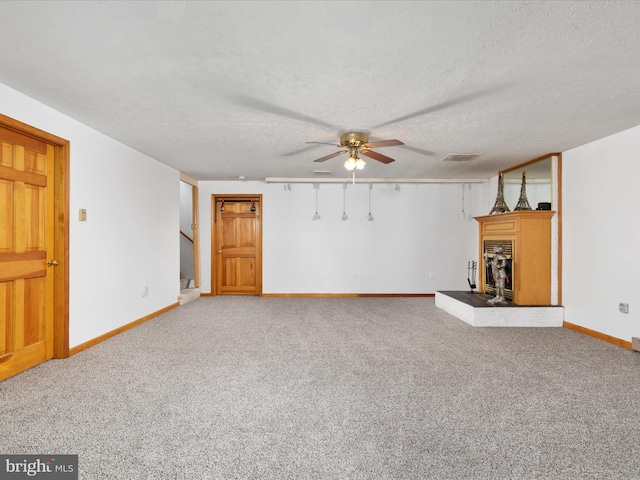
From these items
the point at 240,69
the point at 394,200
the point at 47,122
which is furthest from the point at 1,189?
the point at 394,200

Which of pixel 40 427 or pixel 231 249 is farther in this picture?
pixel 231 249

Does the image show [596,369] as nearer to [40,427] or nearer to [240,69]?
[240,69]

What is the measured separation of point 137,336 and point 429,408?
325 centimetres

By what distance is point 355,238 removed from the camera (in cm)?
670

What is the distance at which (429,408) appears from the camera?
2.18 m

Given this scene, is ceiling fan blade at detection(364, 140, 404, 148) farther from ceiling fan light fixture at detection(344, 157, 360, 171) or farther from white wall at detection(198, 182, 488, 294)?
white wall at detection(198, 182, 488, 294)

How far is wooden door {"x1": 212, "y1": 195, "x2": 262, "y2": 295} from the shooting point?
6777 millimetres

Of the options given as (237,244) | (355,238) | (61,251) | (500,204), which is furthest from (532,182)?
(61,251)

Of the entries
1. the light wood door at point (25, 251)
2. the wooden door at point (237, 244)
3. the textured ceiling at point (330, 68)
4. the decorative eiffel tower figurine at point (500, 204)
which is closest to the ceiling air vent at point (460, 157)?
the textured ceiling at point (330, 68)

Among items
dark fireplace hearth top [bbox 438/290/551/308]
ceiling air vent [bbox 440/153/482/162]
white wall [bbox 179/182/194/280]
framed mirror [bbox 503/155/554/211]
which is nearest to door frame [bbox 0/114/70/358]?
white wall [bbox 179/182/194/280]

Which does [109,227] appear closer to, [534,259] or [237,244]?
[237,244]

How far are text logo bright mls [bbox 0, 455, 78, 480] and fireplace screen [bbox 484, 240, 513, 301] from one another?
512 centimetres

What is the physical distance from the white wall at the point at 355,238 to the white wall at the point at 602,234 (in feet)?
7.89

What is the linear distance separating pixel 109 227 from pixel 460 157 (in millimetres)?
4583
